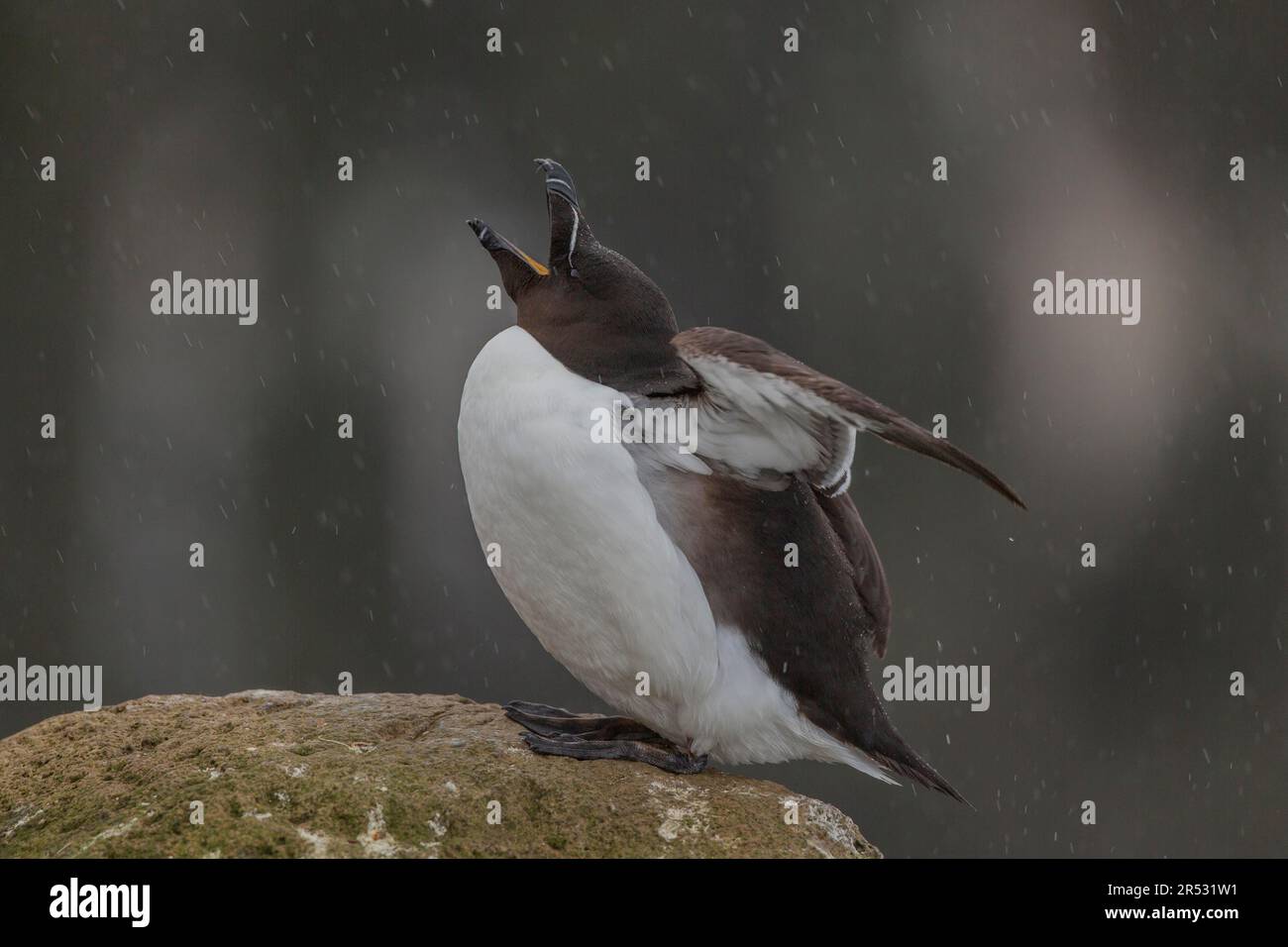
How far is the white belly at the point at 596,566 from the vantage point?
10.9ft

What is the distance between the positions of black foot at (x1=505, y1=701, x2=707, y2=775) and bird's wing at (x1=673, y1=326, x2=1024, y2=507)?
772mm

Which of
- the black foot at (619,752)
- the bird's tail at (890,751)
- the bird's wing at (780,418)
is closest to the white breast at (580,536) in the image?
the black foot at (619,752)

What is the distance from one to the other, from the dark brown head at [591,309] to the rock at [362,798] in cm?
102

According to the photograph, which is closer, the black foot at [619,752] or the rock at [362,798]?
the rock at [362,798]

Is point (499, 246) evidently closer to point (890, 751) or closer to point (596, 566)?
point (596, 566)

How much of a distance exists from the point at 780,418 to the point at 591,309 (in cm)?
60

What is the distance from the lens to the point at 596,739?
12.2 ft

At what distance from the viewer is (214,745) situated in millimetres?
3504

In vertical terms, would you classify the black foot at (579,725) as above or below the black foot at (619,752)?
above

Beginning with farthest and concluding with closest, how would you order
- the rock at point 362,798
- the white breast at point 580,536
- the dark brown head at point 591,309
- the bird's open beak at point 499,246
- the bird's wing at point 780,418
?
the bird's open beak at point 499,246 → the dark brown head at point 591,309 → the white breast at point 580,536 → the rock at point 362,798 → the bird's wing at point 780,418

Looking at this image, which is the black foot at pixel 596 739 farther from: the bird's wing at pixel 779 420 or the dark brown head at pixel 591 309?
the dark brown head at pixel 591 309

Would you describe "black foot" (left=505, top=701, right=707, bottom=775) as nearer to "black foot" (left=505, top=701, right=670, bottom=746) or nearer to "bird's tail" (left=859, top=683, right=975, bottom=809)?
"black foot" (left=505, top=701, right=670, bottom=746)

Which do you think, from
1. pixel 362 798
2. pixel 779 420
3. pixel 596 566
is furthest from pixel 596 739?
pixel 779 420

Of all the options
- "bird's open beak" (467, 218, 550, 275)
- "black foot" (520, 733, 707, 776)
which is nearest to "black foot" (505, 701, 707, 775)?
"black foot" (520, 733, 707, 776)
